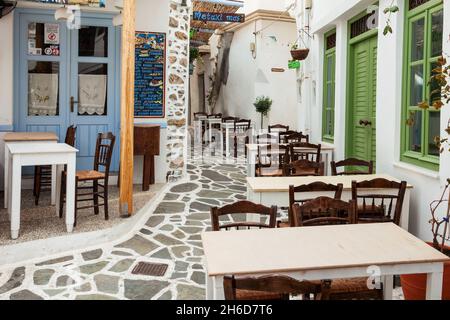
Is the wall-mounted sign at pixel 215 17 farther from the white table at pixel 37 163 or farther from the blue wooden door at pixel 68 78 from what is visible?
the white table at pixel 37 163

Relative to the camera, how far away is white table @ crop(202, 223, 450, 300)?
2234 mm

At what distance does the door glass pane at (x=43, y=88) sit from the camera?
24.8 ft

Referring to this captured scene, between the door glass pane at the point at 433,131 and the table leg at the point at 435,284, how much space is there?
92.6 inches

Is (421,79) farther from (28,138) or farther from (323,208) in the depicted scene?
(28,138)

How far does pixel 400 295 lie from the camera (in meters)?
3.72

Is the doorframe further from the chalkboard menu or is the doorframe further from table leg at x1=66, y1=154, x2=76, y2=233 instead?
table leg at x1=66, y1=154, x2=76, y2=233

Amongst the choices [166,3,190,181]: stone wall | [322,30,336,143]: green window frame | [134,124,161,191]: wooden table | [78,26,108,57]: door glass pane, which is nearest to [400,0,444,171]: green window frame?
[322,30,336,143]: green window frame

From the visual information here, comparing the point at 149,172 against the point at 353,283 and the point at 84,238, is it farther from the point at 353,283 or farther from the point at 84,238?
the point at 353,283

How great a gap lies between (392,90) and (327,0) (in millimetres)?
3119

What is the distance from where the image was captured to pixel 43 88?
7.61 meters

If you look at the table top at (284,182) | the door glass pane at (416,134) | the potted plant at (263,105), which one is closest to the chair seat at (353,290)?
the table top at (284,182)

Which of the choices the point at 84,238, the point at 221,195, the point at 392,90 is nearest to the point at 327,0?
the point at 392,90

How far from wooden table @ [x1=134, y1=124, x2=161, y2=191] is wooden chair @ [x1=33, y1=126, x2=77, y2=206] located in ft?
3.90

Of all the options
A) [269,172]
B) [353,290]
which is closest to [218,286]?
[353,290]
